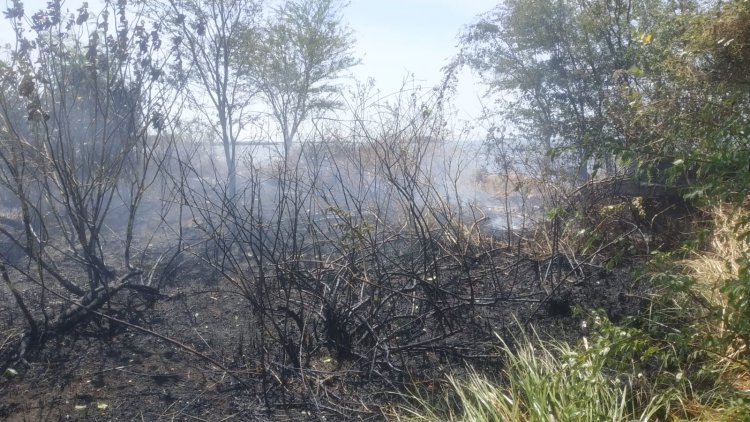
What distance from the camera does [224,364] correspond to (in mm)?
5168

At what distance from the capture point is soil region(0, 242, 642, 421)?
14.9 ft

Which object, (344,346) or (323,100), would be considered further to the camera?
(323,100)

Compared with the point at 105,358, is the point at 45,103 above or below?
above

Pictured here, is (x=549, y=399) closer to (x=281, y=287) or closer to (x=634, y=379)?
(x=634, y=379)

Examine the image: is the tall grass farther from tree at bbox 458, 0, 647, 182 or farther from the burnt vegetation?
tree at bbox 458, 0, 647, 182

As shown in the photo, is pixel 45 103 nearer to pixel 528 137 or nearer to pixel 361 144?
pixel 361 144

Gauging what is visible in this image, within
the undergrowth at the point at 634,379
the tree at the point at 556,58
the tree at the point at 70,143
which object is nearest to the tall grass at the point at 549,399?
the undergrowth at the point at 634,379

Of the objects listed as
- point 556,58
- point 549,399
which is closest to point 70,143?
point 549,399

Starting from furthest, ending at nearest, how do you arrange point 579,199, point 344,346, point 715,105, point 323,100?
1. point 323,100
2. point 579,199
3. point 344,346
4. point 715,105

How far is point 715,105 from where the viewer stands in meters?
4.57

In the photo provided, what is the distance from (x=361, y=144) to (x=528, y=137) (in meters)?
8.31

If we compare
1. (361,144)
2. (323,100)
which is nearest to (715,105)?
(361,144)

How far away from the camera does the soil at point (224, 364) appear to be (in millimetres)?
4535

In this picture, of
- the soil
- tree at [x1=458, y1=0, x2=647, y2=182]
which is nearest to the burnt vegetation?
the soil
